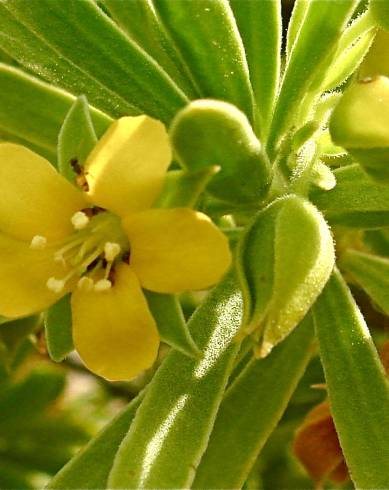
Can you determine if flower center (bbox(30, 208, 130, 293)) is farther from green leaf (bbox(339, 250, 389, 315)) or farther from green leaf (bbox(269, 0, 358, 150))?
green leaf (bbox(339, 250, 389, 315))

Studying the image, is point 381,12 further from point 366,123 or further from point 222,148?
point 222,148

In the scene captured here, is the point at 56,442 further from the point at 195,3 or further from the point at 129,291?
the point at 195,3

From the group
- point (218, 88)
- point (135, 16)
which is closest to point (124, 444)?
point (218, 88)

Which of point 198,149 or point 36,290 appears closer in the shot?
point 198,149

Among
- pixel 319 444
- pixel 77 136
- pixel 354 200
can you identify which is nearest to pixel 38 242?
pixel 77 136

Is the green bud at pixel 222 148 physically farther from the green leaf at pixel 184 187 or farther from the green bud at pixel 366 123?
the green bud at pixel 366 123

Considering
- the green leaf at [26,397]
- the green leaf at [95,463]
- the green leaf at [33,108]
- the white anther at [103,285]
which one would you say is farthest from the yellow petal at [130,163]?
the green leaf at [26,397]
